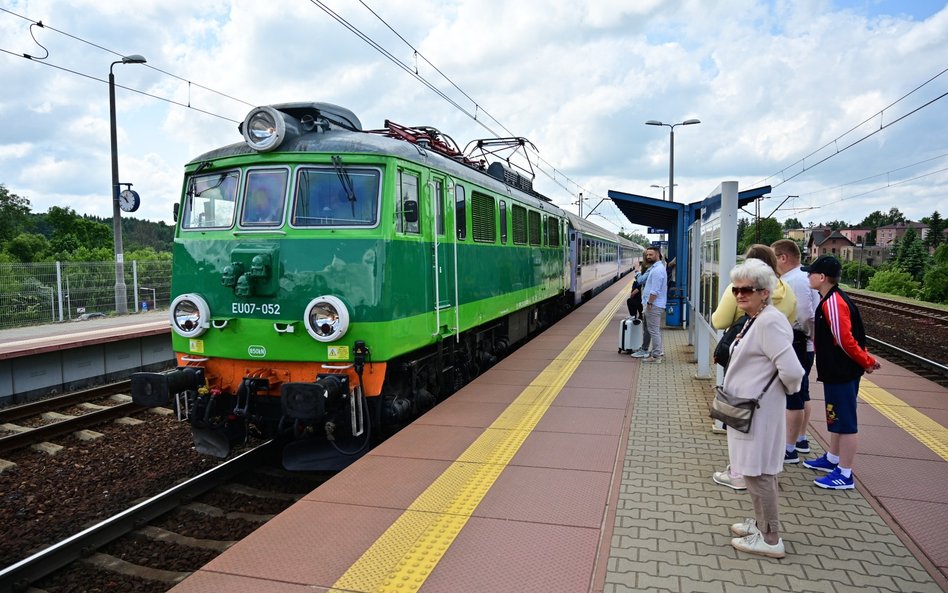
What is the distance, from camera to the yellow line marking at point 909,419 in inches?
240

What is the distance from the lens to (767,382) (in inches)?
152

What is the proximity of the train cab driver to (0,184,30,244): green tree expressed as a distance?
48776mm

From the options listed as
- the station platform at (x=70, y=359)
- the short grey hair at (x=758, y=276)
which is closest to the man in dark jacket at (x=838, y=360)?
the short grey hair at (x=758, y=276)

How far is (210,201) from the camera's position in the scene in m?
6.67

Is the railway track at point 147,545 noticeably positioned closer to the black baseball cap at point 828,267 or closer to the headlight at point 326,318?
the headlight at point 326,318

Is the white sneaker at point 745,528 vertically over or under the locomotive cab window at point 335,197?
under

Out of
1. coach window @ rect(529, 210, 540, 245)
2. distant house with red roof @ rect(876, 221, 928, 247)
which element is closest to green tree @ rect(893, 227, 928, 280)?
coach window @ rect(529, 210, 540, 245)

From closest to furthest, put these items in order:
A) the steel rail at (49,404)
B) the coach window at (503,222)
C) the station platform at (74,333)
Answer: the steel rail at (49,404) < the coach window at (503,222) < the station platform at (74,333)

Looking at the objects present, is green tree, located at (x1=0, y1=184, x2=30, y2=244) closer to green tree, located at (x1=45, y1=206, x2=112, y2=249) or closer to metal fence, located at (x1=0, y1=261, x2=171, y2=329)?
green tree, located at (x1=45, y1=206, x2=112, y2=249)

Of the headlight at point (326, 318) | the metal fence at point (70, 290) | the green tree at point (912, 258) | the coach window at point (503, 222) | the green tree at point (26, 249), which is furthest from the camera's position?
the green tree at point (912, 258)

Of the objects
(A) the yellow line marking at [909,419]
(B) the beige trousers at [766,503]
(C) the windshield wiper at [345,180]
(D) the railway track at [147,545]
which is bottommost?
(D) the railway track at [147,545]

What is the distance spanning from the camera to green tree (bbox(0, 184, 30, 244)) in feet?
151

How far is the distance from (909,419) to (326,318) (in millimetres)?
6308

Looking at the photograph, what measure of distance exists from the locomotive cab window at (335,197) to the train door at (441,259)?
1081 mm
